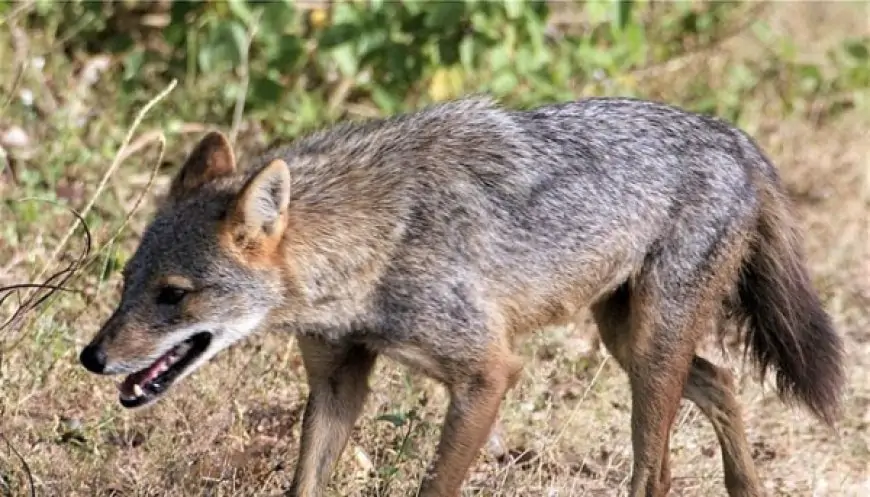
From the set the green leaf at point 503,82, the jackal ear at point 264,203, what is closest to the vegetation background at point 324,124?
the green leaf at point 503,82

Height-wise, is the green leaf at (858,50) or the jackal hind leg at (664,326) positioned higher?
the jackal hind leg at (664,326)

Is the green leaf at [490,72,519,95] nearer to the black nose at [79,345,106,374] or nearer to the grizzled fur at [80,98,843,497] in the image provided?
the grizzled fur at [80,98,843,497]

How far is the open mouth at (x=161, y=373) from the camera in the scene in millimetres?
5039

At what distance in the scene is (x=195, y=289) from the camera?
4984 mm

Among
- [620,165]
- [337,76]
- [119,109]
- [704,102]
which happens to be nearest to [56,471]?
[620,165]

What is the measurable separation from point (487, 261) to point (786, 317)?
140 cm

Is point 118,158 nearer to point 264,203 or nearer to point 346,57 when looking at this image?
point 264,203

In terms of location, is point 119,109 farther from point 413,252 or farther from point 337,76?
point 413,252

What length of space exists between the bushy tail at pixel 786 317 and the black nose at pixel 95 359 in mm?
2597

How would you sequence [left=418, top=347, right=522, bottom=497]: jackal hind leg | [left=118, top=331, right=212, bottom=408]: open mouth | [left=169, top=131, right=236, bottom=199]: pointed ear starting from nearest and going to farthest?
[left=118, top=331, right=212, bottom=408]: open mouth, [left=418, top=347, right=522, bottom=497]: jackal hind leg, [left=169, top=131, right=236, bottom=199]: pointed ear

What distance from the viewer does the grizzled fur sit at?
5.05 metres

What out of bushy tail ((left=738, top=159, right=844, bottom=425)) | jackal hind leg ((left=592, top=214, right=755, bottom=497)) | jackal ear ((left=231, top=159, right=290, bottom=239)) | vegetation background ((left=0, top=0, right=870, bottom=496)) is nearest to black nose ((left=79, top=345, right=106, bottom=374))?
vegetation background ((left=0, top=0, right=870, bottom=496))

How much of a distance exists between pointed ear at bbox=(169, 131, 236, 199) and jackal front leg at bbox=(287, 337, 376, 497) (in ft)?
2.35

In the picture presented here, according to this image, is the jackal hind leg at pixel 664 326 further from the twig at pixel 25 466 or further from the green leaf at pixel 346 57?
the green leaf at pixel 346 57
